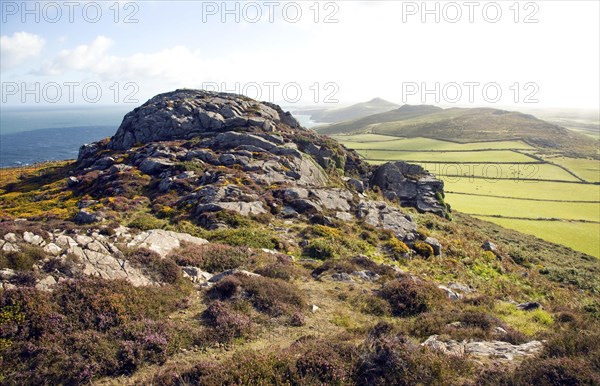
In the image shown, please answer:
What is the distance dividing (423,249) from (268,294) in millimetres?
17481

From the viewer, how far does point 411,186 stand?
48.0 meters

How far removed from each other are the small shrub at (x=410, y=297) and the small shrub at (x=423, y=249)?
430 inches

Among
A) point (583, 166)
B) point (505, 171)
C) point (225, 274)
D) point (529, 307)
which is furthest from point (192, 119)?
point (583, 166)

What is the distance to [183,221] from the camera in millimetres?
25703

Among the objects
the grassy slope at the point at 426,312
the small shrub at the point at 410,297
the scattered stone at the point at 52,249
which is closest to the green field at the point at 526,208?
the grassy slope at the point at 426,312

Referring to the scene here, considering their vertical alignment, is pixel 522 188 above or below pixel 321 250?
above

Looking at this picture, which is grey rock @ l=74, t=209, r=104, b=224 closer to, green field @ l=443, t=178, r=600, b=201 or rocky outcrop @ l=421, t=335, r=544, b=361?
rocky outcrop @ l=421, t=335, r=544, b=361

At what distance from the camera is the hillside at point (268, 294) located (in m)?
8.45

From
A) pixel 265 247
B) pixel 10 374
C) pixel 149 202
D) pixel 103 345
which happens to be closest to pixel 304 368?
pixel 103 345

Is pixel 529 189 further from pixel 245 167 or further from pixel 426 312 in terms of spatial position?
pixel 426 312

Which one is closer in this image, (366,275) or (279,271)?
(279,271)

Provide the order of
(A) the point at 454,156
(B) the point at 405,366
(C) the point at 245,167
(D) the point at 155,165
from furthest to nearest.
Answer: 1. (A) the point at 454,156
2. (D) the point at 155,165
3. (C) the point at 245,167
4. (B) the point at 405,366

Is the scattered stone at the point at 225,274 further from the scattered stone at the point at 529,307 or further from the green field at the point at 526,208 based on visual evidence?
the green field at the point at 526,208

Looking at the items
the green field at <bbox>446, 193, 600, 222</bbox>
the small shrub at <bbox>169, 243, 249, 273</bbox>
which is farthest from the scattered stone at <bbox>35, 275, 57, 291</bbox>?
the green field at <bbox>446, 193, 600, 222</bbox>
